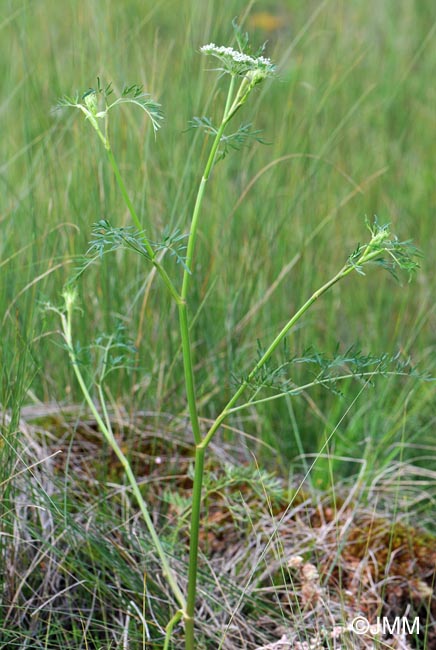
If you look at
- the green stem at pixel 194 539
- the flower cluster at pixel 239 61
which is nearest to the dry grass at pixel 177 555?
the green stem at pixel 194 539

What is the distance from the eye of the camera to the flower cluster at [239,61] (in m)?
1.13

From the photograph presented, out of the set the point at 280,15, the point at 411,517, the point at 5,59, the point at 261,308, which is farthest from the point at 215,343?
the point at 280,15

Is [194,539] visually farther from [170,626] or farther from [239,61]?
[239,61]

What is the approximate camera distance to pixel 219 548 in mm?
1764

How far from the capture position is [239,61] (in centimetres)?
115

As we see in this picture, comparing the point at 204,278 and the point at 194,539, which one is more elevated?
the point at 204,278

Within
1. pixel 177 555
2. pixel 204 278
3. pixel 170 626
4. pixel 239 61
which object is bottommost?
pixel 177 555

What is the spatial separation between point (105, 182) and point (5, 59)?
1.18 metres

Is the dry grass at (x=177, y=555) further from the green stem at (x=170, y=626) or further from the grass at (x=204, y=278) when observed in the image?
the green stem at (x=170, y=626)

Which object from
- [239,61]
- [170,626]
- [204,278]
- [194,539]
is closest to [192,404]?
[194,539]

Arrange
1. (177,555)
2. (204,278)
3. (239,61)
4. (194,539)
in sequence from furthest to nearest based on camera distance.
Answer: (204,278)
(177,555)
(194,539)
(239,61)

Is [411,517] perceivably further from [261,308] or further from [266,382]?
[266,382]

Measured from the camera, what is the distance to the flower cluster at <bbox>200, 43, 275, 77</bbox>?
1.13 m

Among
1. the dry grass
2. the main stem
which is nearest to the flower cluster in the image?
the main stem
